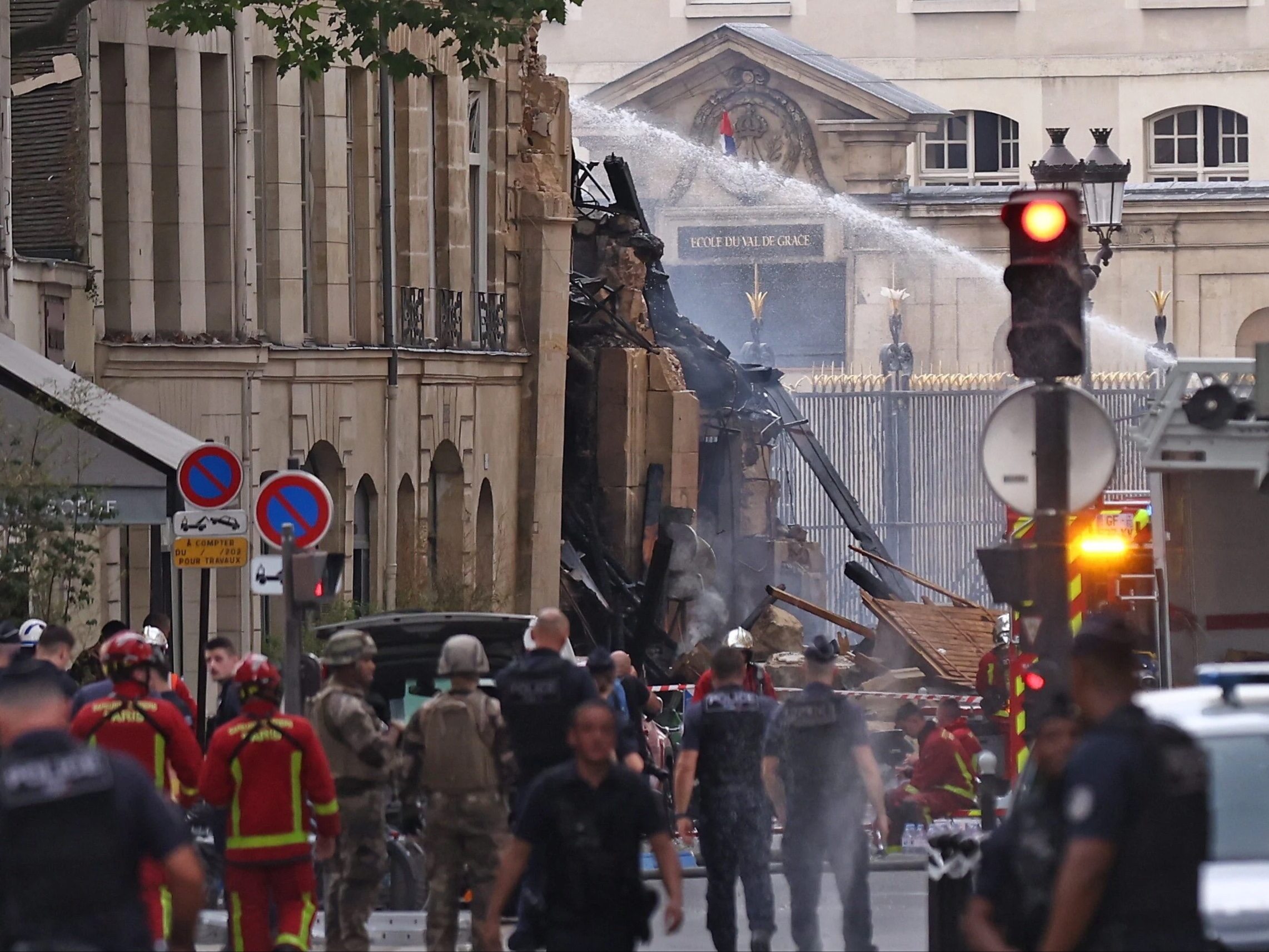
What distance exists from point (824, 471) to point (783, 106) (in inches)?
1165

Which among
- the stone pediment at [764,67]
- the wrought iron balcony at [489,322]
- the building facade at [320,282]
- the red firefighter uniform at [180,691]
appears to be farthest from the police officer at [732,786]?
the stone pediment at [764,67]

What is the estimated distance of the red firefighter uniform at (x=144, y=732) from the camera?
11758 millimetres

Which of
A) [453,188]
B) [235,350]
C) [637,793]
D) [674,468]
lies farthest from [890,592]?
Result: [637,793]

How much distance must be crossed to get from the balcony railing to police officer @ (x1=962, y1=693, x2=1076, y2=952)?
74.3 ft

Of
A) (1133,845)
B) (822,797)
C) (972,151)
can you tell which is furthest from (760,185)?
(1133,845)

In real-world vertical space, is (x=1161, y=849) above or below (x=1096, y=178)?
below

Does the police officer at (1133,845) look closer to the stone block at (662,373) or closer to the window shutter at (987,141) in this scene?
the stone block at (662,373)

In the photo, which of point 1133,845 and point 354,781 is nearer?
point 1133,845

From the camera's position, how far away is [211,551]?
58.0 ft

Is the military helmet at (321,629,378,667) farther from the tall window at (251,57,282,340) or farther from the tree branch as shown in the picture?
the tall window at (251,57,282,340)

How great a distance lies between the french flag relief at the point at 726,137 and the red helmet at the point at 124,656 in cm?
5523

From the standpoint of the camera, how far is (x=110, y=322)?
85.5 feet

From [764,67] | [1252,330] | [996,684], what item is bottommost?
[996,684]

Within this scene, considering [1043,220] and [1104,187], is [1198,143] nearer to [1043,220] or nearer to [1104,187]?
[1104,187]
